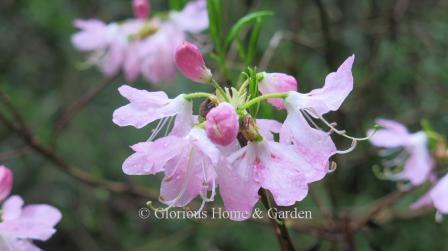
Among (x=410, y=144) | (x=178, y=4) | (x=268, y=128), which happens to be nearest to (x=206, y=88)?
(x=178, y=4)

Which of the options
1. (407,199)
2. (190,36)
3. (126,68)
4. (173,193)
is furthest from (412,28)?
(173,193)

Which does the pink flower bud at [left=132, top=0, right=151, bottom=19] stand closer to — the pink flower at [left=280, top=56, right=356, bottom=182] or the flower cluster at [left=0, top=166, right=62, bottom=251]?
the flower cluster at [left=0, top=166, right=62, bottom=251]

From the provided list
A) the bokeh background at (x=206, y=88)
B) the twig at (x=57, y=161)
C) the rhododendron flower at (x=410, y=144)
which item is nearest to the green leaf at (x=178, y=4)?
the bokeh background at (x=206, y=88)

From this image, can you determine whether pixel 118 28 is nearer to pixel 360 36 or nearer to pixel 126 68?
pixel 126 68

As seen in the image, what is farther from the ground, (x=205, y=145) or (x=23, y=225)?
(x=205, y=145)

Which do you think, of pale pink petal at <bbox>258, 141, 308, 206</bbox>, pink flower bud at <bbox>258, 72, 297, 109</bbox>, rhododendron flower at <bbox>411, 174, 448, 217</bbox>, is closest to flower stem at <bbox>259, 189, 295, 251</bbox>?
pale pink petal at <bbox>258, 141, 308, 206</bbox>

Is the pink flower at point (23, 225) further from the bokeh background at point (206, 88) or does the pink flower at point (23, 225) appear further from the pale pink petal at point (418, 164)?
the pale pink petal at point (418, 164)

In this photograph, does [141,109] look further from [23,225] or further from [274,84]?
[23,225]

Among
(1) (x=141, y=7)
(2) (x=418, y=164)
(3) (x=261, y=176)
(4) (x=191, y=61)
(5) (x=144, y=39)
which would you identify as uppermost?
(4) (x=191, y=61)
